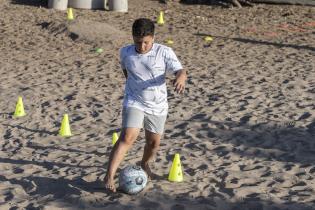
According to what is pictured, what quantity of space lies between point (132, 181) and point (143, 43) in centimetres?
121

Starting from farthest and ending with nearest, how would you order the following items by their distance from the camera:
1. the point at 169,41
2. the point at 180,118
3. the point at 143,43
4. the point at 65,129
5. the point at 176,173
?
the point at 169,41, the point at 180,118, the point at 65,129, the point at 176,173, the point at 143,43

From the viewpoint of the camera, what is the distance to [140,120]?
18.0ft

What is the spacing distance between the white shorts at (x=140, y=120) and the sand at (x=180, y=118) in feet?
1.97

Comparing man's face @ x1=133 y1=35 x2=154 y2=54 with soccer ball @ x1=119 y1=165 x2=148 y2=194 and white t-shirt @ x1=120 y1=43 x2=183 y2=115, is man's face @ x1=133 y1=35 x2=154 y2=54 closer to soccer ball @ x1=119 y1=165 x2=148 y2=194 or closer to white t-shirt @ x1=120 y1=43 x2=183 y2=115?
white t-shirt @ x1=120 y1=43 x2=183 y2=115

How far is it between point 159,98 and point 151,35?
58cm

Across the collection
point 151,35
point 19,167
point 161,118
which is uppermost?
point 151,35

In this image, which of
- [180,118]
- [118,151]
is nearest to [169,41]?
[180,118]

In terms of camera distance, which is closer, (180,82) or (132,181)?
(180,82)

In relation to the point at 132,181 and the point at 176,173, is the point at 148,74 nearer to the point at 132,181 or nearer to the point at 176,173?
the point at 132,181

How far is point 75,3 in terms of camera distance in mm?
18953

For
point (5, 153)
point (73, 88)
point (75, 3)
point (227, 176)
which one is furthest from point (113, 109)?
point (75, 3)

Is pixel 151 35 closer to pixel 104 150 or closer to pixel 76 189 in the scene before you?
pixel 76 189

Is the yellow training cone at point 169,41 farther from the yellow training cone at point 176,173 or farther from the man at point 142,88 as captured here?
the man at point 142,88

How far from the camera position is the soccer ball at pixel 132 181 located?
217 inches
